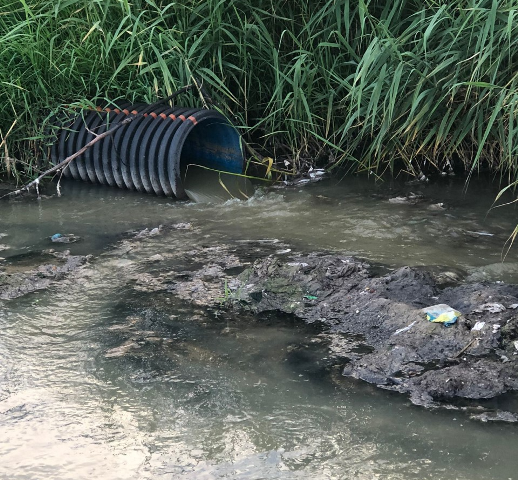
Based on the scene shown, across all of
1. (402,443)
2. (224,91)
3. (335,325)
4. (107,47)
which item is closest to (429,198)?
(224,91)

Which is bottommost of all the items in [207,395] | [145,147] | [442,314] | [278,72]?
[207,395]

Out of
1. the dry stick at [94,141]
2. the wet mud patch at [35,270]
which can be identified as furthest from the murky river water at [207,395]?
the dry stick at [94,141]

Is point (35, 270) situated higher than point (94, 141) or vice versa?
point (94, 141)

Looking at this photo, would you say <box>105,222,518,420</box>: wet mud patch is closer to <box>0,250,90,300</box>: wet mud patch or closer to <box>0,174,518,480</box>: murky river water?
<box>0,174,518,480</box>: murky river water

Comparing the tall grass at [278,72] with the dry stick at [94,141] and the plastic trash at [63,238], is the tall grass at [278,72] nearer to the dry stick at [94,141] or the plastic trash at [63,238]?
the dry stick at [94,141]

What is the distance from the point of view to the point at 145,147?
571cm

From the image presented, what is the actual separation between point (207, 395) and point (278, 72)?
322cm

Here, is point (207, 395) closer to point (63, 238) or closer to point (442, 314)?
point (442, 314)

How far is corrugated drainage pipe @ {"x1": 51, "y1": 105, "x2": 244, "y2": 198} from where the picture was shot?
Result: 5582 millimetres

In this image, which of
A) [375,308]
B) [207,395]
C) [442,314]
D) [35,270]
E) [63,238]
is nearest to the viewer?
[207,395]

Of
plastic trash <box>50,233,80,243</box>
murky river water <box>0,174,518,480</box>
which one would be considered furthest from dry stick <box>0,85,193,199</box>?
murky river water <box>0,174,518,480</box>

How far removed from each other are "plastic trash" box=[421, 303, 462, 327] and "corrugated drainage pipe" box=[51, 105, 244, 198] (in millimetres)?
2687

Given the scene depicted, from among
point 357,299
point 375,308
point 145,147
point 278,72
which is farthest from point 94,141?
point 375,308

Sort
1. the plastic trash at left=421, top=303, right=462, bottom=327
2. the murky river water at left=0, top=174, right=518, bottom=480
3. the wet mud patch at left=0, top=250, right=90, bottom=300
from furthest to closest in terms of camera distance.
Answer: the wet mud patch at left=0, top=250, right=90, bottom=300
the plastic trash at left=421, top=303, right=462, bottom=327
the murky river water at left=0, top=174, right=518, bottom=480
